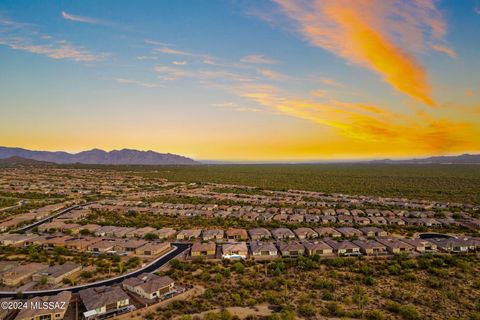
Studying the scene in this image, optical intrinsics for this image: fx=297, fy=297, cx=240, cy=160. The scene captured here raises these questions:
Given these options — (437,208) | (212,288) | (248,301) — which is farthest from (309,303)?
(437,208)

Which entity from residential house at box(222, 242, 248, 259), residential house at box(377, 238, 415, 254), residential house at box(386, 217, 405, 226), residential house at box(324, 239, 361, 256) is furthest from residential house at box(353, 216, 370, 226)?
residential house at box(222, 242, 248, 259)

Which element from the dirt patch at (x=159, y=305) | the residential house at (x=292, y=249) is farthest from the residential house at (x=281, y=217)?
the dirt patch at (x=159, y=305)

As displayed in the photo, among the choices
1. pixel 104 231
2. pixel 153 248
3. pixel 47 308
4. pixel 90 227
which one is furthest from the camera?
pixel 90 227

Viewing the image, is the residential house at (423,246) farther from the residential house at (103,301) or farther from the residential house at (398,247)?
the residential house at (103,301)

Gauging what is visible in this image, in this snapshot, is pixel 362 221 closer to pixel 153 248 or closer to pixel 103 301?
pixel 153 248

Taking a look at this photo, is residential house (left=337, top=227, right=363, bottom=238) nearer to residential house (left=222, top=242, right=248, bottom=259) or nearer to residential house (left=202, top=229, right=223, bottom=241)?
residential house (left=222, top=242, right=248, bottom=259)

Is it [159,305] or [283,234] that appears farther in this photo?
[283,234]

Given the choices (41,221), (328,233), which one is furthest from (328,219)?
(41,221)
